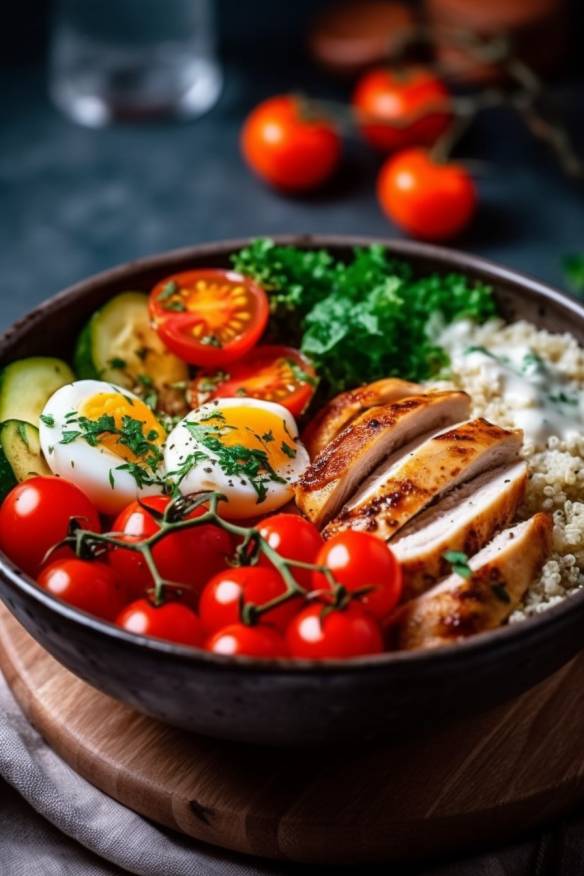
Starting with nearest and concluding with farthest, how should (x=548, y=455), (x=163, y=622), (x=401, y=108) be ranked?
(x=163, y=622) < (x=548, y=455) < (x=401, y=108)

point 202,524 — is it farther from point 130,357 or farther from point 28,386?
point 130,357

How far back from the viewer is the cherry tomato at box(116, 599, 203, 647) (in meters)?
2.39

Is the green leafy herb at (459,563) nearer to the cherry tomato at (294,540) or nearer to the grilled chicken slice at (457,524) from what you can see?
the grilled chicken slice at (457,524)

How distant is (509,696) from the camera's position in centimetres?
252

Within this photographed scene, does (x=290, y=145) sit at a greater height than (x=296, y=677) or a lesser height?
lesser

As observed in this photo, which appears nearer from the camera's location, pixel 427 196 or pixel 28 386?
pixel 28 386

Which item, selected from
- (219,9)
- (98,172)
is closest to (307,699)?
(98,172)

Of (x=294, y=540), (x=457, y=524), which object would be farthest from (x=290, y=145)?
(x=294, y=540)

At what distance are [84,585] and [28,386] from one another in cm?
81

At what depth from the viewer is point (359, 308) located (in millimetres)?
3361

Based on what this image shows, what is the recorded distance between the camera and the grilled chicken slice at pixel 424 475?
271 cm

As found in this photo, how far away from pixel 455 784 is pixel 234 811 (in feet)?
1.55

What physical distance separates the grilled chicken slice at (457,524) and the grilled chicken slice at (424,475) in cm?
4

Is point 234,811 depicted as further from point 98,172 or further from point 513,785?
point 98,172
